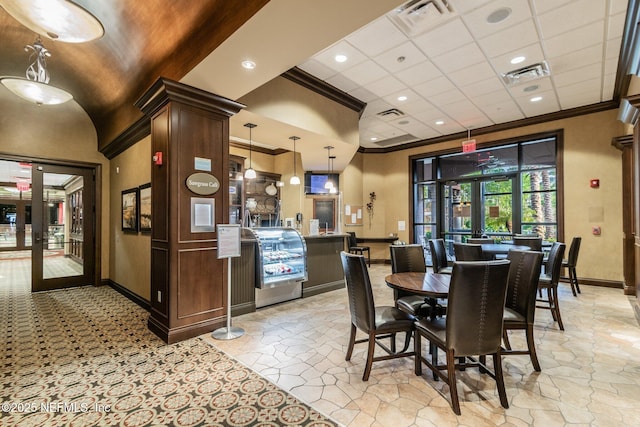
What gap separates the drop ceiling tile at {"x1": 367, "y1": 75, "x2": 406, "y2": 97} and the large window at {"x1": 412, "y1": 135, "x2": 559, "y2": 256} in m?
3.96

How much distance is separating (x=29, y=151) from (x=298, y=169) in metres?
5.96

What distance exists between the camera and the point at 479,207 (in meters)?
7.89

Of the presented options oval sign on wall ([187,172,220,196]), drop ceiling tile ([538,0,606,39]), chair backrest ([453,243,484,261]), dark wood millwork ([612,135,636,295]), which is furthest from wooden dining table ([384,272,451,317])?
dark wood millwork ([612,135,636,295])

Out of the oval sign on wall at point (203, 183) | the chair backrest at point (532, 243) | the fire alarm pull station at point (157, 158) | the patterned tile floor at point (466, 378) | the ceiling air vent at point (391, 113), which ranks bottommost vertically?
the patterned tile floor at point (466, 378)

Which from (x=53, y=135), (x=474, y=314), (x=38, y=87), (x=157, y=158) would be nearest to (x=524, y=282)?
(x=474, y=314)

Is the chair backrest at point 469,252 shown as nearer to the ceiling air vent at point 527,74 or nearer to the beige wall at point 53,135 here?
the ceiling air vent at point 527,74

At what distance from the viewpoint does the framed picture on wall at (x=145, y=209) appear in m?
4.61

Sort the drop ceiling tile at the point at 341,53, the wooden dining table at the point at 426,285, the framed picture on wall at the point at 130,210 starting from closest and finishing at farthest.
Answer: the wooden dining table at the point at 426,285, the drop ceiling tile at the point at 341,53, the framed picture on wall at the point at 130,210

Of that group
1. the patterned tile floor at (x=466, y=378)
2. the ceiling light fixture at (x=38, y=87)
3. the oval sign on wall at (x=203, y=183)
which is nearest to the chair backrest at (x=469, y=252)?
the patterned tile floor at (x=466, y=378)

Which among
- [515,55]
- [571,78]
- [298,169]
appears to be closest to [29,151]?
[298,169]

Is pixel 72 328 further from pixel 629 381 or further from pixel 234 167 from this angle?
pixel 629 381

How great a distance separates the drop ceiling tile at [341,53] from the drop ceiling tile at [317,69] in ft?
0.27

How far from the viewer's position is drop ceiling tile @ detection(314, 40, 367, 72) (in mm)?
4148

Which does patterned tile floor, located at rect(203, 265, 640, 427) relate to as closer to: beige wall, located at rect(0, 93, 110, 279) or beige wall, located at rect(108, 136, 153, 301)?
beige wall, located at rect(108, 136, 153, 301)
